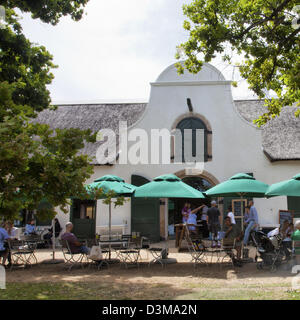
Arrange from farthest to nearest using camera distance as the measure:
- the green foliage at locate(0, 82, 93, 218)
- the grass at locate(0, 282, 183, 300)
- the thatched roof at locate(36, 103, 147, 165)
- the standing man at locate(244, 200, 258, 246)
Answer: the thatched roof at locate(36, 103, 147, 165), the standing man at locate(244, 200, 258, 246), the grass at locate(0, 282, 183, 300), the green foliage at locate(0, 82, 93, 218)

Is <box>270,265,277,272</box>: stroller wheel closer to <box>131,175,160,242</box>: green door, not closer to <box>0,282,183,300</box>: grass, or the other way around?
<box>0,282,183,300</box>: grass

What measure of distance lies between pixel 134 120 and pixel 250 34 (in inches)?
369

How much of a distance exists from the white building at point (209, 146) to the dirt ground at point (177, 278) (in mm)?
5769

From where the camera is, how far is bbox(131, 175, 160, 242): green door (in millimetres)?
15477

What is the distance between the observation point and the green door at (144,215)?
15.5m

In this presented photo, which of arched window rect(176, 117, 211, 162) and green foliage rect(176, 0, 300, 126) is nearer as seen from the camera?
green foliage rect(176, 0, 300, 126)

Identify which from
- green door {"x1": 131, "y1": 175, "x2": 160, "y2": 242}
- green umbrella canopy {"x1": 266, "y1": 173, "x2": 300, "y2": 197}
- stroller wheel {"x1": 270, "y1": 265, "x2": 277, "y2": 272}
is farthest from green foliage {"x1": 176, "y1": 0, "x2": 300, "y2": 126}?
green door {"x1": 131, "y1": 175, "x2": 160, "y2": 242}

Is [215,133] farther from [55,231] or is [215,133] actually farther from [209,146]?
[55,231]

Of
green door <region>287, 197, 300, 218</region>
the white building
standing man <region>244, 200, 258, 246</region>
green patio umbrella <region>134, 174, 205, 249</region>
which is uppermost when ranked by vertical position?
the white building

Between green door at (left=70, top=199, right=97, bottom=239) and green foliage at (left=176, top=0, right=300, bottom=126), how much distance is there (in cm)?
845

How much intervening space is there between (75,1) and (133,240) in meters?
6.77

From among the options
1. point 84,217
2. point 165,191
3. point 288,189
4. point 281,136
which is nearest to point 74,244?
point 165,191

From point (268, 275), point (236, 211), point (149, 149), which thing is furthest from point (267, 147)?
point (268, 275)

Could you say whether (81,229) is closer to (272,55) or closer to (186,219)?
(186,219)
